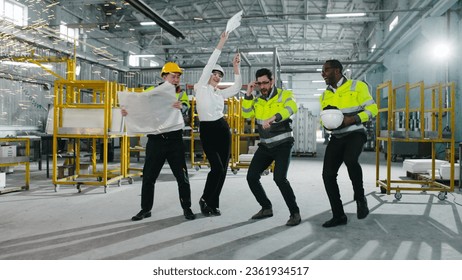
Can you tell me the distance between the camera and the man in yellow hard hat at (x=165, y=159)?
4.10 m

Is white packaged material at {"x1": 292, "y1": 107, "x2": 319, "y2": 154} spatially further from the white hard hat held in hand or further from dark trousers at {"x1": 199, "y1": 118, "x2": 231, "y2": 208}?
the white hard hat held in hand

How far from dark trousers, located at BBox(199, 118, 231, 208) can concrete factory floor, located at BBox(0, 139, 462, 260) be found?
1.37 feet

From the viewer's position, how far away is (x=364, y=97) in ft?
12.7

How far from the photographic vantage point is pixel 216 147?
4109 mm

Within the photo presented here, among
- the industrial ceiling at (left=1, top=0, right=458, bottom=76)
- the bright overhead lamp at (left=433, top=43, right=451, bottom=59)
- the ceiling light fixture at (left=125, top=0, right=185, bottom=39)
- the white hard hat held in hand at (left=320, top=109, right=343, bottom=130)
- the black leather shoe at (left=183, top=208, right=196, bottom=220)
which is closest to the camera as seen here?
the white hard hat held in hand at (left=320, top=109, right=343, bottom=130)

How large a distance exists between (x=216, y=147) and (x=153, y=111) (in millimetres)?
810

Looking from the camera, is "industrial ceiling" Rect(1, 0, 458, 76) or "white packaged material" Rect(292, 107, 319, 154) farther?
"white packaged material" Rect(292, 107, 319, 154)

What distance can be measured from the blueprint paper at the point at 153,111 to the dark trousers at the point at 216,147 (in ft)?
1.04

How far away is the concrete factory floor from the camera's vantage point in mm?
3027

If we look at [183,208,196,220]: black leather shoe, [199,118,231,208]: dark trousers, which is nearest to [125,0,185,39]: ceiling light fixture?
[199,118,231,208]: dark trousers

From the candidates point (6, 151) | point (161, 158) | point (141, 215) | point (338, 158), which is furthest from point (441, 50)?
point (6, 151)

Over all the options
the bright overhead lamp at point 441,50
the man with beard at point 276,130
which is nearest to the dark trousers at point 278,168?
the man with beard at point 276,130

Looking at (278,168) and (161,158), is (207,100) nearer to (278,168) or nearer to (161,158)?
(161,158)

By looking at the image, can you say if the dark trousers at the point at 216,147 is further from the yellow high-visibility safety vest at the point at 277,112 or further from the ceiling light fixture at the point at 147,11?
the ceiling light fixture at the point at 147,11
